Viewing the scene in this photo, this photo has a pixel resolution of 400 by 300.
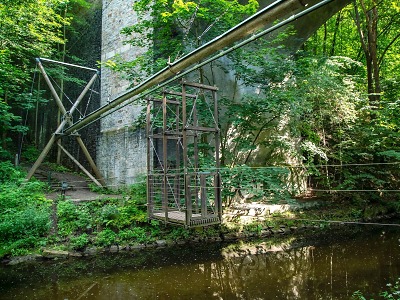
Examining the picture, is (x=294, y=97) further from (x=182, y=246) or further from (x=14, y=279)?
(x=14, y=279)

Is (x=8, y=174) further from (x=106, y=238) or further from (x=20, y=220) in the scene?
(x=106, y=238)

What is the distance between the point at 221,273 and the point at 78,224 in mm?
3655

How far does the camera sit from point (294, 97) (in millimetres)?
8562

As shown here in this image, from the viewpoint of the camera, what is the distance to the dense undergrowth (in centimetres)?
663

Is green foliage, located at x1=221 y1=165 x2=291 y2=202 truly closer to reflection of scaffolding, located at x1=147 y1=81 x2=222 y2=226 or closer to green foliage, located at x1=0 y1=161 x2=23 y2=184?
reflection of scaffolding, located at x1=147 y1=81 x2=222 y2=226

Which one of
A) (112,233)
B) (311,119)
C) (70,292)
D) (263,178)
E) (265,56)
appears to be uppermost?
(265,56)

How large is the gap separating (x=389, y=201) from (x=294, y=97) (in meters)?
5.09

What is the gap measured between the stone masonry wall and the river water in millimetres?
3908

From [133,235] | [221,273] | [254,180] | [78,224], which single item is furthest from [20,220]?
[254,180]

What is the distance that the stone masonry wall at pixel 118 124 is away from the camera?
10.6 metres

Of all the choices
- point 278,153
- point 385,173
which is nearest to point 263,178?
point 278,153

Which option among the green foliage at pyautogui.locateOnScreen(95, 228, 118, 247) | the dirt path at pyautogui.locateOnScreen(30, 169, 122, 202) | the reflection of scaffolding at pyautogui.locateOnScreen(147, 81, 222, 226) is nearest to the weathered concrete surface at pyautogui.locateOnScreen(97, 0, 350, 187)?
the dirt path at pyautogui.locateOnScreen(30, 169, 122, 202)

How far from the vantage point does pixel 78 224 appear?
740cm

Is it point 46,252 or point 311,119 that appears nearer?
point 46,252
